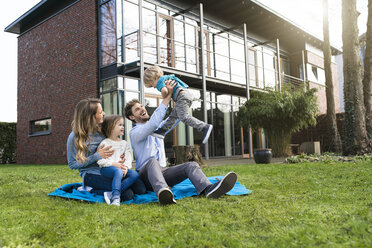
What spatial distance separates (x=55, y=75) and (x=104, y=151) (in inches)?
378

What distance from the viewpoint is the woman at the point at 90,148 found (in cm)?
315

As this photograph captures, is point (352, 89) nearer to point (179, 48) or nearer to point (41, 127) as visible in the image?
point (179, 48)

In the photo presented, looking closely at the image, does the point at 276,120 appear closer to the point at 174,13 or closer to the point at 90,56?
the point at 174,13

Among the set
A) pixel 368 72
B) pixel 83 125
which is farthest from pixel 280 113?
pixel 83 125

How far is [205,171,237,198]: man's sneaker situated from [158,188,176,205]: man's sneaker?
1.33 ft

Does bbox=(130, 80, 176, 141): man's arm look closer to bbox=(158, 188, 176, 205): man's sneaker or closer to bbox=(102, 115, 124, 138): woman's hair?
bbox=(102, 115, 124, 138): woman's hair

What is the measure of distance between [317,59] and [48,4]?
1479 centimetres

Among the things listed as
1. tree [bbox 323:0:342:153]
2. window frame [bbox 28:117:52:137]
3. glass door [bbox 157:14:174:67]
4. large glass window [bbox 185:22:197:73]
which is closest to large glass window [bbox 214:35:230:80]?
large glass window [bbox 185:22:197:73]

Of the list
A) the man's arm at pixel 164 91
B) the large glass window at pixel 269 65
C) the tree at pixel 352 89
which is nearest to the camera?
the man's arm at pixel 164 91

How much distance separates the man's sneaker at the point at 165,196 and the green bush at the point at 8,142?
13.9m

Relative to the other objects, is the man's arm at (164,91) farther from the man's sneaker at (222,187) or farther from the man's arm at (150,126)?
the man's sneaker at (222,187)

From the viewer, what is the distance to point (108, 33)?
32.2ft

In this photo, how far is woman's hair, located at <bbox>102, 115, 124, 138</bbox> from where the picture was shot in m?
3.29

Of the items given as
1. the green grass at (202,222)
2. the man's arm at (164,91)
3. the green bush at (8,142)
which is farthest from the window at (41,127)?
the man's arm at (164,91)
